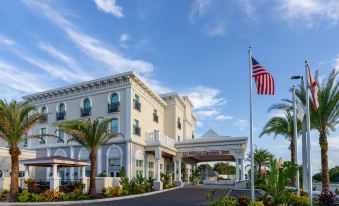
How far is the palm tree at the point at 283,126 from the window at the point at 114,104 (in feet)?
50.0

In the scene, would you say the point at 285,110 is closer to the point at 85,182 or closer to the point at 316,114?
the point at 316,114

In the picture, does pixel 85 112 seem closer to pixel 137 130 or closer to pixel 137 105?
pixel 137 105

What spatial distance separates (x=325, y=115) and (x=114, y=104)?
64.2 ft

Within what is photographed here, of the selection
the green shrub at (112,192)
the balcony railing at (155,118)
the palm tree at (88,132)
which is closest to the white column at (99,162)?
the green shrub at (112,192)

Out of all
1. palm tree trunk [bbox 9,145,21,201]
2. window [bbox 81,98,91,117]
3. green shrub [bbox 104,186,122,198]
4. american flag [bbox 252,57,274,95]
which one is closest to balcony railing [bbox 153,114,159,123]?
window [bbox 81,98,91,117]

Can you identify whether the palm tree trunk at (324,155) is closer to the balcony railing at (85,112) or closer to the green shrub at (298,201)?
the green shrub at (298,201)

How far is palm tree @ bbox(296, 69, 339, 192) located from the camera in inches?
936

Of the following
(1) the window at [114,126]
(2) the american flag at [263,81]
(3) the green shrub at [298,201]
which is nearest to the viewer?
(2) the american flag at [263,81]

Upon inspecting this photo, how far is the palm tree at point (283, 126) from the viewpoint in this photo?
33728mm

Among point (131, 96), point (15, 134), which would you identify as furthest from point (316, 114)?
point (15, 134)

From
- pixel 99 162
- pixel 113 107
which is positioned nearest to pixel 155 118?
pixel 113 107

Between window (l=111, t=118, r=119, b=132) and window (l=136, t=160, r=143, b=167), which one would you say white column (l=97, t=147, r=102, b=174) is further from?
window (l=136, t=160, r=143, b=167)

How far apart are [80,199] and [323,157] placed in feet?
57.3

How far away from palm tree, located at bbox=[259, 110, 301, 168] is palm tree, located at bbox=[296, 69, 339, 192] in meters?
8.23
